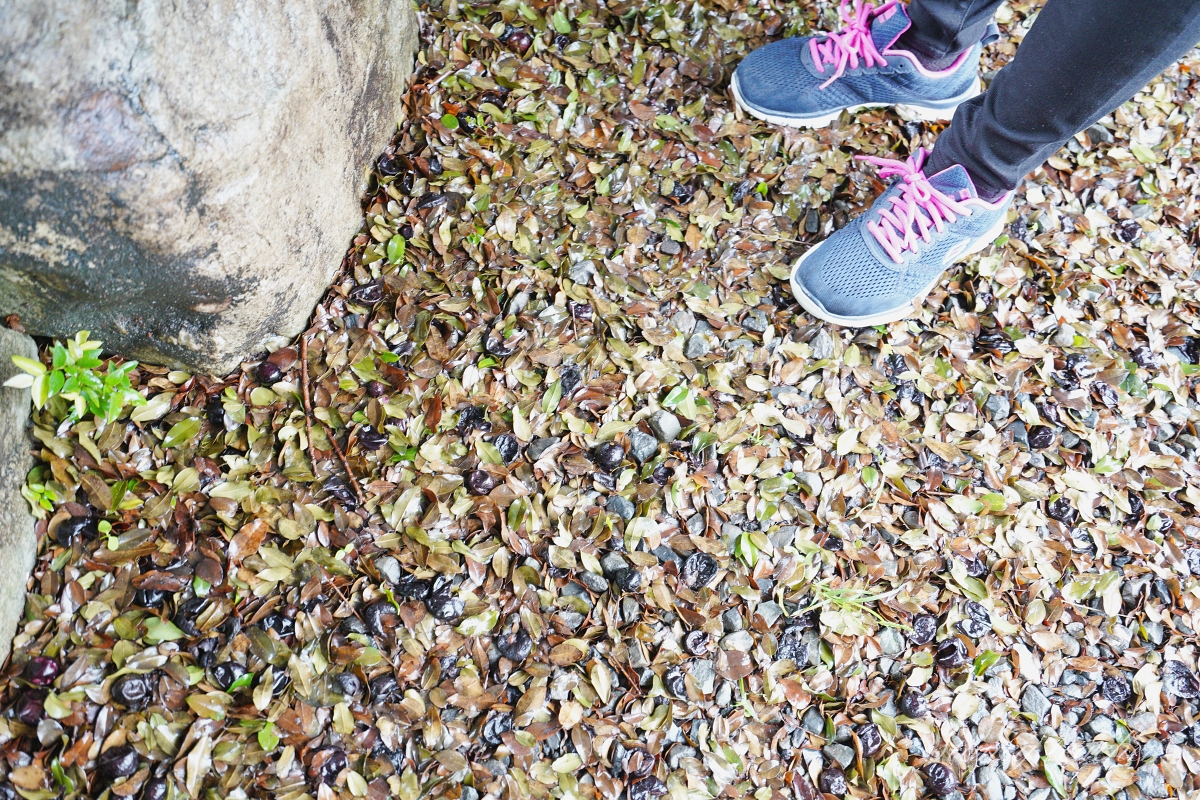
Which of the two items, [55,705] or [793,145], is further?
[793,145]

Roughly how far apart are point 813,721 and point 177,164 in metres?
1.80

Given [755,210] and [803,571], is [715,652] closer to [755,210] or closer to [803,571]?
[803,571]

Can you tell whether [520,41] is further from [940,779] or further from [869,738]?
[940,779]

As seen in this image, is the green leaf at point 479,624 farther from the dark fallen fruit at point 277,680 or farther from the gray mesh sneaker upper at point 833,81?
the gray mesh sneaker upper at point 833,81

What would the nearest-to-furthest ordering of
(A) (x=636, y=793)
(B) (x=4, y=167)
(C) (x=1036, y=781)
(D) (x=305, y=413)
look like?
(B) (x=4, y=167), (A) (x=636, y=793), (C) (x=1036, y=781), (D) (x=305, y=413)

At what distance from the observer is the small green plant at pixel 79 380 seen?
63.6 inches

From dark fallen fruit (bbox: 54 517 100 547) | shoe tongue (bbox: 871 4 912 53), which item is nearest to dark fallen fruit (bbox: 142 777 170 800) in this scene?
dark fallen fruit (bbox: 54 517 100 547)

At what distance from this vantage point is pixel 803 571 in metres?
1.93

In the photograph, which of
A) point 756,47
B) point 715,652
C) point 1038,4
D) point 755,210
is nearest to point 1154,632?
point 715,652

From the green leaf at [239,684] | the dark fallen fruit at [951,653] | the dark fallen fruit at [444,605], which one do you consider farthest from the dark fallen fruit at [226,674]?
the dark fallen fruit at [951,653]

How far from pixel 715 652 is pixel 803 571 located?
11.8 inches

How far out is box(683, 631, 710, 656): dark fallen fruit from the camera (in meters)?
1.83

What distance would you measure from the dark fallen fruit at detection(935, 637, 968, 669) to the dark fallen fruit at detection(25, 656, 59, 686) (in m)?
1.97

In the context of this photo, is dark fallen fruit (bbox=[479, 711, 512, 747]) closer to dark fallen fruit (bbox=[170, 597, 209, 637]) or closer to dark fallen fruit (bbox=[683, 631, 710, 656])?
dark fallen fruit (bbox=[683, 631, 710, 656])
